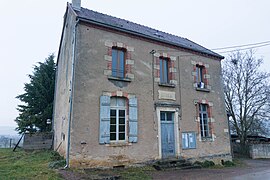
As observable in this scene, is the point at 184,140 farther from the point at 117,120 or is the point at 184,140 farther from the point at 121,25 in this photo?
the point at 121,25

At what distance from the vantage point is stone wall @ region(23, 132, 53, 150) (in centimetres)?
1248

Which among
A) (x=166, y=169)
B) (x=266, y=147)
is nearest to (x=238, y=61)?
(x=266, y=147)

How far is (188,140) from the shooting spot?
9906mm

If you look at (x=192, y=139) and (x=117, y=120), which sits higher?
(x=117, y=120)

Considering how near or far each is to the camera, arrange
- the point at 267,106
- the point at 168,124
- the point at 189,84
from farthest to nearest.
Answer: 1. the point at 267,106
2. the point at 189,84
3. the point at 168,124

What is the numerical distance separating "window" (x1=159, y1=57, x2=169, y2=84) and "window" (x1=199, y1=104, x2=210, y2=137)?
2.50 meters

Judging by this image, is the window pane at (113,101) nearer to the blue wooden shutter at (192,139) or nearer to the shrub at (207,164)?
the blue wooden shutter at (192,139)

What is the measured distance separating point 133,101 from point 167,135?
2415 mm

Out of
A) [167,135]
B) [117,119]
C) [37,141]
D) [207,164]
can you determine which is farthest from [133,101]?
[37,141]

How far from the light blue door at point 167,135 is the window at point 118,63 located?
269 cm

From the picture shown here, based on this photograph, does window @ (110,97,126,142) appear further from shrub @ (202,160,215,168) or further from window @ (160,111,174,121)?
shrub @ (202,160,215,168)

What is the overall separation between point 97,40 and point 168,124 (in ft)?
16.4

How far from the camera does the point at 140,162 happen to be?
8.42 m

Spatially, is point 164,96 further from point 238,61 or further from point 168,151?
point 238,61
